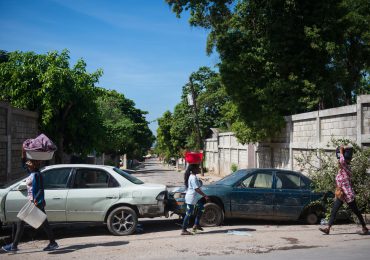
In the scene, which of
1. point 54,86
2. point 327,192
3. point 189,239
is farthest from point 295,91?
point 189,239

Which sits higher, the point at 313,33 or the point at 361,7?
the point at 361,7

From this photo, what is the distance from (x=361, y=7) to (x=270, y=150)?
27.3ft

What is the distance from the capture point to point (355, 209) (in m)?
8.88

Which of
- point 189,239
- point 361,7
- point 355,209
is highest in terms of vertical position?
point 361,7

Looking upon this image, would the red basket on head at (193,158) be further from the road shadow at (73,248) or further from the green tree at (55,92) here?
the green tree at (55,92)

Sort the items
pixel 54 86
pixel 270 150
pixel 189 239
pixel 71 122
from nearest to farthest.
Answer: pixel 189 239 → pixel 54 86 → pixel 71 122 → pixel 270 150

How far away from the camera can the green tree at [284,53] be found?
1889cm

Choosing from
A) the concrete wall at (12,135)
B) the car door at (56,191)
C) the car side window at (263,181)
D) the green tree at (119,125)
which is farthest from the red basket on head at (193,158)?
the green tree at (119,125)

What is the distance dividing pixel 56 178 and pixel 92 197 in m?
0.91

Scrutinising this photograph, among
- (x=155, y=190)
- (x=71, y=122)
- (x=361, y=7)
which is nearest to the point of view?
(x=155, y=190)

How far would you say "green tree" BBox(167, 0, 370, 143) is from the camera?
744 inches

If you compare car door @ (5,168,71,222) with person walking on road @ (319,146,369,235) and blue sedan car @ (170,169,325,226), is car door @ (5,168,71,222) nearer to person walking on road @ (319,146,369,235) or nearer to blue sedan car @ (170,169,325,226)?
blue sedan car @ (170,169,325,226)

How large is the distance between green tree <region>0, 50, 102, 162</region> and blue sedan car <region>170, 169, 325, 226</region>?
29.3 feet

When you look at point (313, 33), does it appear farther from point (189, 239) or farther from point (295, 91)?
point (189, 239)
